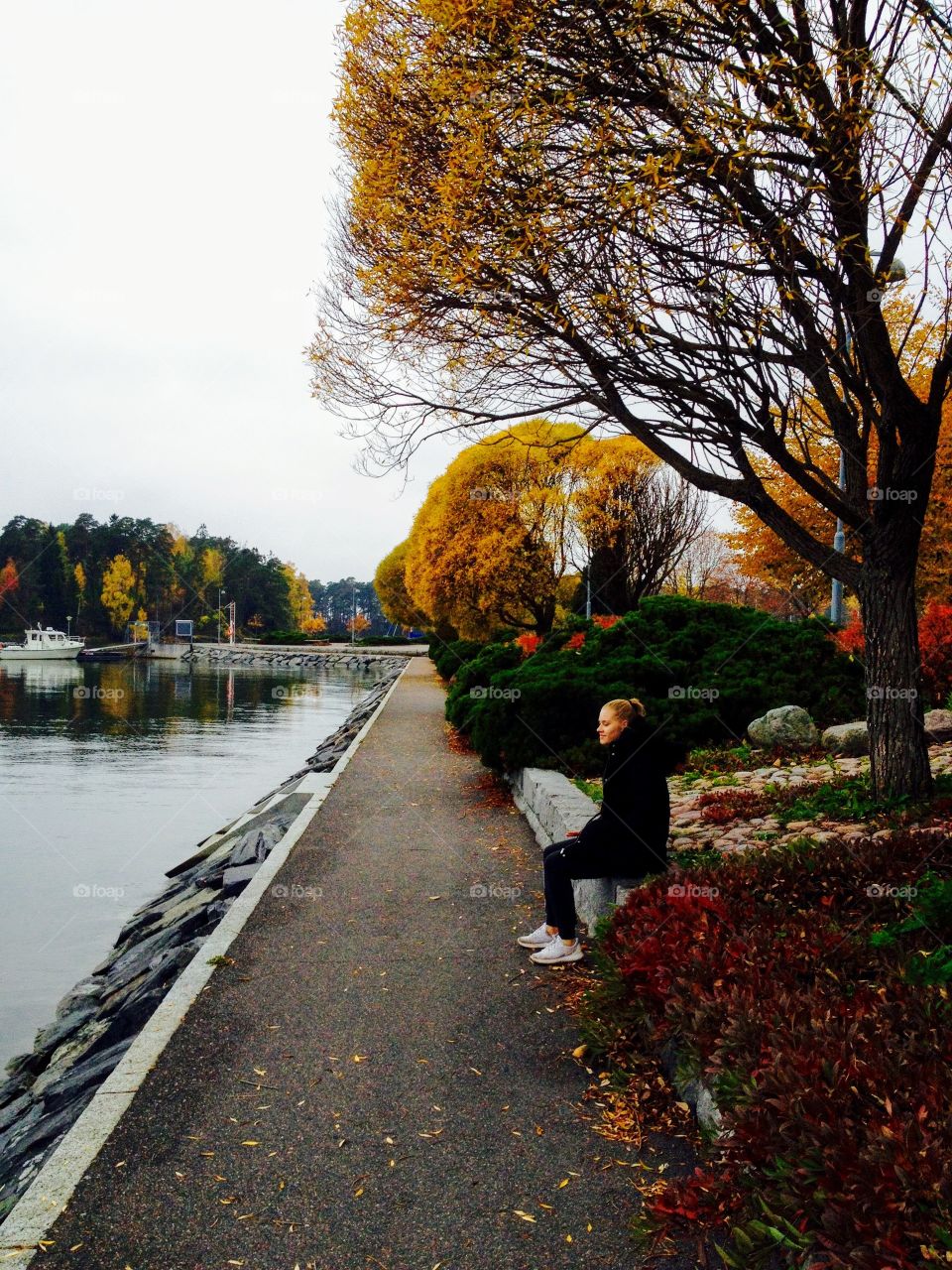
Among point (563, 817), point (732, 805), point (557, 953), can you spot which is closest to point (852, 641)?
point (732, 805)

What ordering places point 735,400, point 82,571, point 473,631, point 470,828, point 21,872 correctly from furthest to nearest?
point 82,571 < point 473,631 < point 21,872 < point 470,828 < point 735,400

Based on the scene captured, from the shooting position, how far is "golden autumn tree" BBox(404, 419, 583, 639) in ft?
98.2

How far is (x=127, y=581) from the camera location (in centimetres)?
9881

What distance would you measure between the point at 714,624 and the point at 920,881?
927cm

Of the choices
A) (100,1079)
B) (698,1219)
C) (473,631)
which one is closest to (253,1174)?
(698,1219)

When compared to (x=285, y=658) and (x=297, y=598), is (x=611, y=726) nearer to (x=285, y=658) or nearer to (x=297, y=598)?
(x=285, y=658)

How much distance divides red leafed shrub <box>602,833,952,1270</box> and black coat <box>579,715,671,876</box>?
342 millimetres

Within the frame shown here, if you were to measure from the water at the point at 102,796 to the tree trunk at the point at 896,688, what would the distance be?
7.20m

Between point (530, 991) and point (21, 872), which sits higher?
point (530, 991)

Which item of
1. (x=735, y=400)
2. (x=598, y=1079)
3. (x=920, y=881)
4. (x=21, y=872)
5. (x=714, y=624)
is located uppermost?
(x=735, y=400)

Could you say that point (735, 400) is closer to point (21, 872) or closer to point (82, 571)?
point (21, 872)

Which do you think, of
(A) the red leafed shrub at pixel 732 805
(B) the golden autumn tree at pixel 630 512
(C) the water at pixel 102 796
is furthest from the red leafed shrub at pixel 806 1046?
(B) the golden autumn tree at pixel 630 512

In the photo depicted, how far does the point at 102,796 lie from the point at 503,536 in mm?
16626

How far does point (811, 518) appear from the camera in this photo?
24.7 metres
